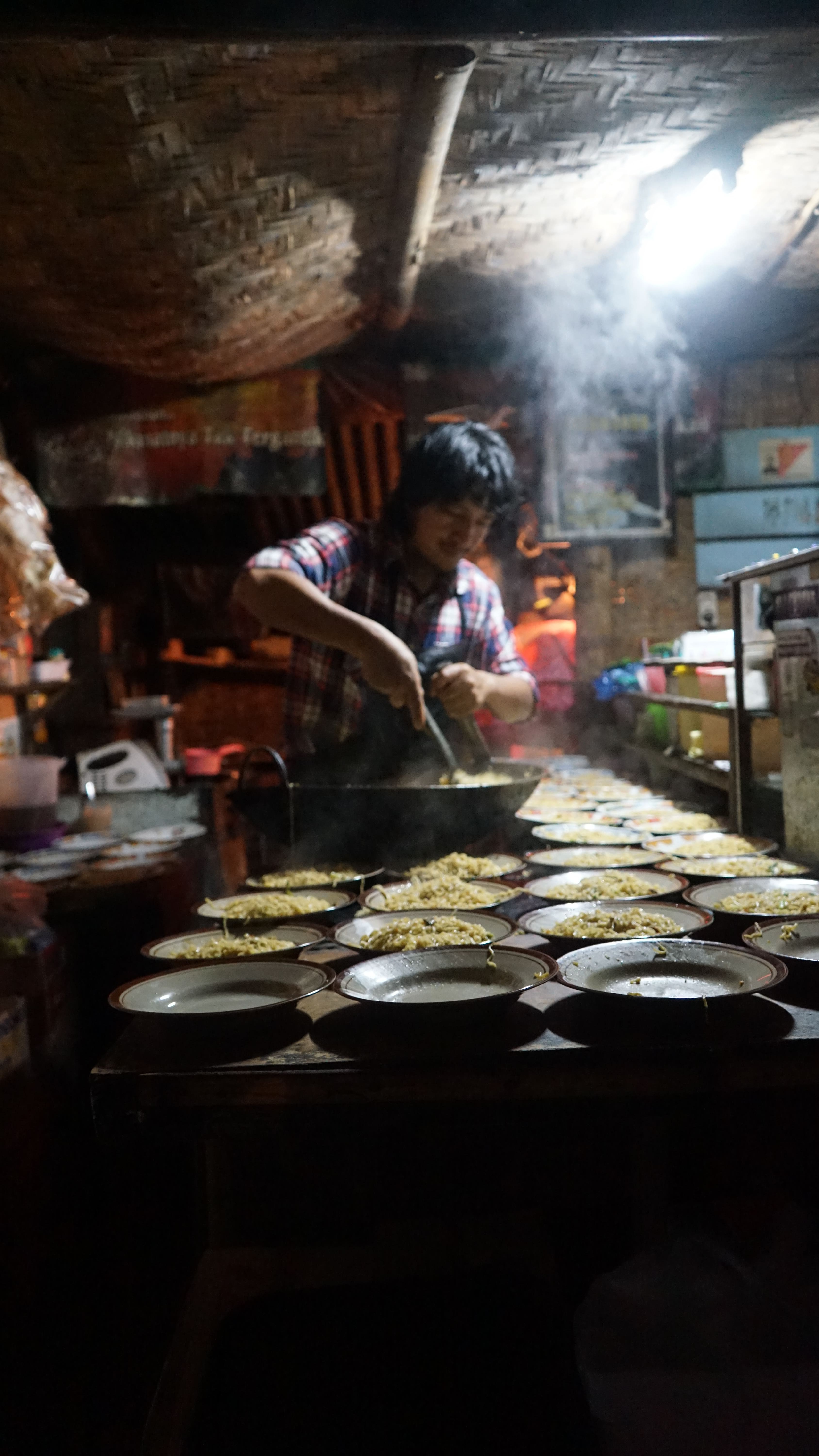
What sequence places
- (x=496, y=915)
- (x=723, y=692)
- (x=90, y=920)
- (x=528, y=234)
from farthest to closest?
(x=528, y=234)
(x=723, y=692)
(x=90, y=920)
(x=496, y=915)

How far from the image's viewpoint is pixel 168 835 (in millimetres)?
5277

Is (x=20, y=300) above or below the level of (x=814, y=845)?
above

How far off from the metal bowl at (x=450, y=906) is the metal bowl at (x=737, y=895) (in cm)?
59

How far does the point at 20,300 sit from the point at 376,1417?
19.0 ft

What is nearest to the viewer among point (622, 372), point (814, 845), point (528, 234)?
point (814, 845)

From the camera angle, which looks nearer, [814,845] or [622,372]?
[814,845]

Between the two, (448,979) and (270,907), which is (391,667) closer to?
(270,907)

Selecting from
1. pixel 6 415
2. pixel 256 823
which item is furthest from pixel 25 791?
pixel 6 415

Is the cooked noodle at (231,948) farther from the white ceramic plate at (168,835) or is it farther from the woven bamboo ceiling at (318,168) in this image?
the white ceramic plate at (168,835)

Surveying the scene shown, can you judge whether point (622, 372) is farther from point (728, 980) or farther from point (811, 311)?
point (728, 980)

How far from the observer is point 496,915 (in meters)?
2.49

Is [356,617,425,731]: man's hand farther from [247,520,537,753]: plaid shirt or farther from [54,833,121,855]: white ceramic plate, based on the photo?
[54,833,121,855]: white ceramic plate

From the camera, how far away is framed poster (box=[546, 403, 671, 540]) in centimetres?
736

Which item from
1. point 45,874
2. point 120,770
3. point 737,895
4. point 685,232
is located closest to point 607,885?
point 737,895
